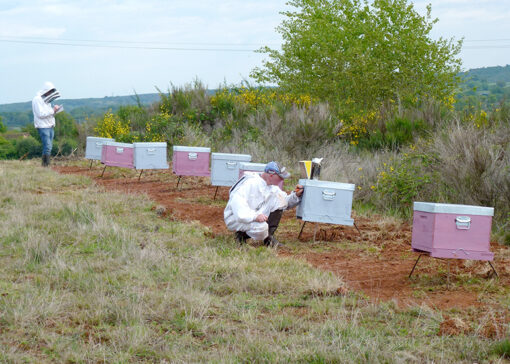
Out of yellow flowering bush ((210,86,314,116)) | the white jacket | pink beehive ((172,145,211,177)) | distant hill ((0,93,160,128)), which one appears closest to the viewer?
pink beehive ((172,145,211,177))

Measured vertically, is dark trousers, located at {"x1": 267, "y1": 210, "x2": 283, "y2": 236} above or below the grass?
above

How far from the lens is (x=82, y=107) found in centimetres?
4375

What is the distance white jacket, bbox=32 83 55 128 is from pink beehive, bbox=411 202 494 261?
13.2 metres

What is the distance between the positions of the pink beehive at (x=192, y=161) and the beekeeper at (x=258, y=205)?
15.5 feet

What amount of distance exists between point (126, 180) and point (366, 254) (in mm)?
8623

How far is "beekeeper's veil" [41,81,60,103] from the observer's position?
684 inches

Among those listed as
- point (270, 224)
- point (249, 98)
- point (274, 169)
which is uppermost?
point (249, 98)

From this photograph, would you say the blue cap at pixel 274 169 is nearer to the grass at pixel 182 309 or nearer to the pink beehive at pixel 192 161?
the grass at pixel 182 309

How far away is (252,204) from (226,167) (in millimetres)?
3430

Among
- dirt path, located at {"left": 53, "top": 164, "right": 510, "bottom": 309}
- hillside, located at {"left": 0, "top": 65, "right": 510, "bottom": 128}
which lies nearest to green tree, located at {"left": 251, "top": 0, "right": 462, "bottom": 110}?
hillside, located at {"left": 0, "top": 65, "right": 510, "bottom": 128}

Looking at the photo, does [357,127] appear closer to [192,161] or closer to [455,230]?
Result: [192,161]

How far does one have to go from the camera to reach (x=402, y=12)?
118ft

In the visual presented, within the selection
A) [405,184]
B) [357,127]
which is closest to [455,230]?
[405,184]

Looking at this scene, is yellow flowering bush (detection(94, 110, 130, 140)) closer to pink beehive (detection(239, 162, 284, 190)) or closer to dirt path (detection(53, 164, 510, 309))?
dirt path (detection(53, 164, 510, 309))
